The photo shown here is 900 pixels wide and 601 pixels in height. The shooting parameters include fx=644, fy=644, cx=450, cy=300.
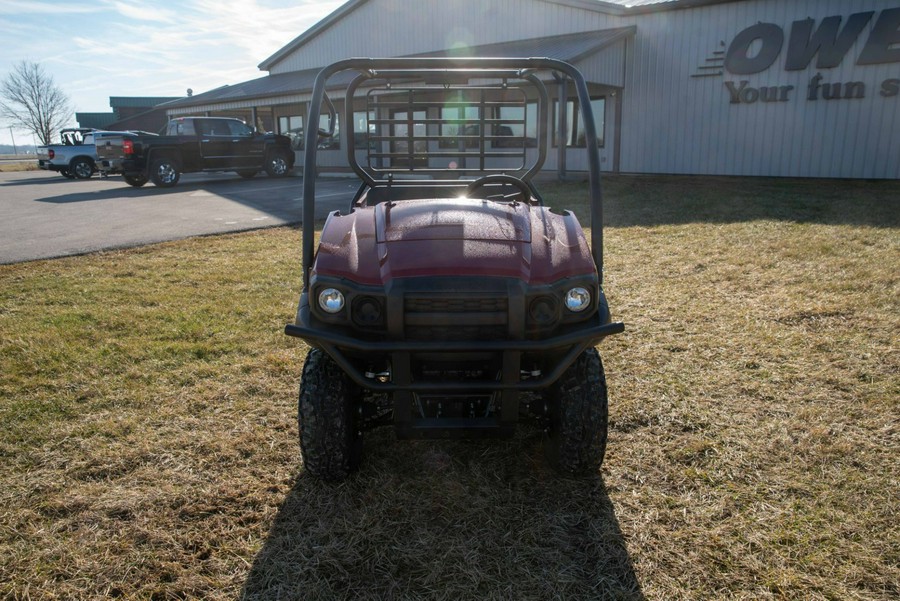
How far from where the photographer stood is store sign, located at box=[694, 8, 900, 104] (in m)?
12.8

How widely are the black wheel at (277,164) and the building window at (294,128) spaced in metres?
4.87

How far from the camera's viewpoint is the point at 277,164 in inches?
739

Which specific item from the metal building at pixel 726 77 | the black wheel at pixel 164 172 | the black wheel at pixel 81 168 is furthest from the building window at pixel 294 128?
the black wheel at pixel 164 172

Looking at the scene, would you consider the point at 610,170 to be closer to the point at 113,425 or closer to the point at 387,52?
the point at 387,52

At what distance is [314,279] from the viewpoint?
2488 mm

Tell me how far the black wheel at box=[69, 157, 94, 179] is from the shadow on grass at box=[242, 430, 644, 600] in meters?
22.4

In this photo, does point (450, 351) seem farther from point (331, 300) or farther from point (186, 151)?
point (186, 151)

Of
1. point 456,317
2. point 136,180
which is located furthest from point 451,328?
point 136,180

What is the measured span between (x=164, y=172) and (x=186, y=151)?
2.56 feet

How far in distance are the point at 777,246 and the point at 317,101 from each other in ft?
20.3

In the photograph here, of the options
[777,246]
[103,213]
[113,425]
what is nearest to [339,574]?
[113,425]

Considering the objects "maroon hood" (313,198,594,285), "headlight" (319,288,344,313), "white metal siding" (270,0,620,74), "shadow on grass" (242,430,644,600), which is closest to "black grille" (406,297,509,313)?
"maroon hood" (313,198,594,285)

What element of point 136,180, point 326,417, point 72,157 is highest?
point 72,157

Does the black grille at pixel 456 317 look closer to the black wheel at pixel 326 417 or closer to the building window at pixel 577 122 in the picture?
the black wheel at pixel 326 417
